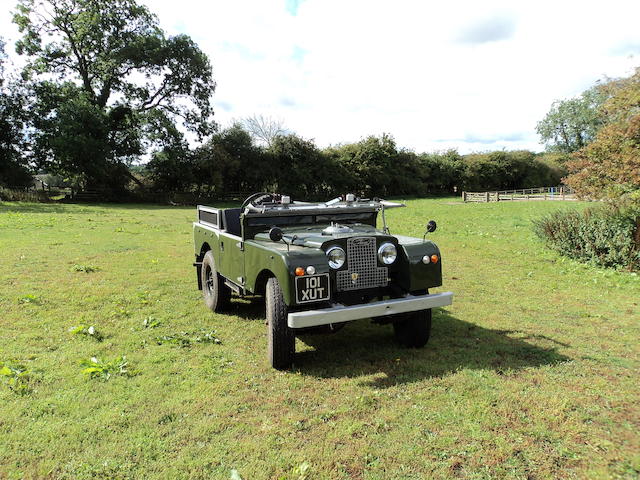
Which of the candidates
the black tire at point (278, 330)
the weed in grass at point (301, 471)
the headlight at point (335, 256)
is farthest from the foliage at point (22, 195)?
the weed in grass at point (301, 471)

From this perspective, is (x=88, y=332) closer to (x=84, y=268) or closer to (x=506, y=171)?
(x=84, y=268)

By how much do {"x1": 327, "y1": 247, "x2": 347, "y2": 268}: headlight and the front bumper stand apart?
42 centimetres

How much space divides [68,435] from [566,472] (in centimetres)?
348

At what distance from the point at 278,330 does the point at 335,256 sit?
2.97 ft

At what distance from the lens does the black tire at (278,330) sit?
4.23 m

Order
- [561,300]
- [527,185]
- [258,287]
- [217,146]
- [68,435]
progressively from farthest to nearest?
[527,185], [217,146], [561,300], [258,287], [68,435]

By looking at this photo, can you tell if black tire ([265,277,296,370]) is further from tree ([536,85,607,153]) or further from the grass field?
tree ([536,85,607,153])

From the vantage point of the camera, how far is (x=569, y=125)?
65.1m

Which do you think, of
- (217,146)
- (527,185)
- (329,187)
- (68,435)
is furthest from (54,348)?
(527,185)

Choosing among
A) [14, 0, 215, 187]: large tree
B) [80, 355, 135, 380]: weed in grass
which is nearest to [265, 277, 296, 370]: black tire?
[80, 355, 135, 380]: weed in grass

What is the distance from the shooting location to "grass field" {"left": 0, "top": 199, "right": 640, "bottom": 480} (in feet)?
9.87

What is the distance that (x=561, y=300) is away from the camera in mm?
7223

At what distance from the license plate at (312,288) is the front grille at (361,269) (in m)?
0.25

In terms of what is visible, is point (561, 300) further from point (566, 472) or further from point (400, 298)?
point (566, 472)
